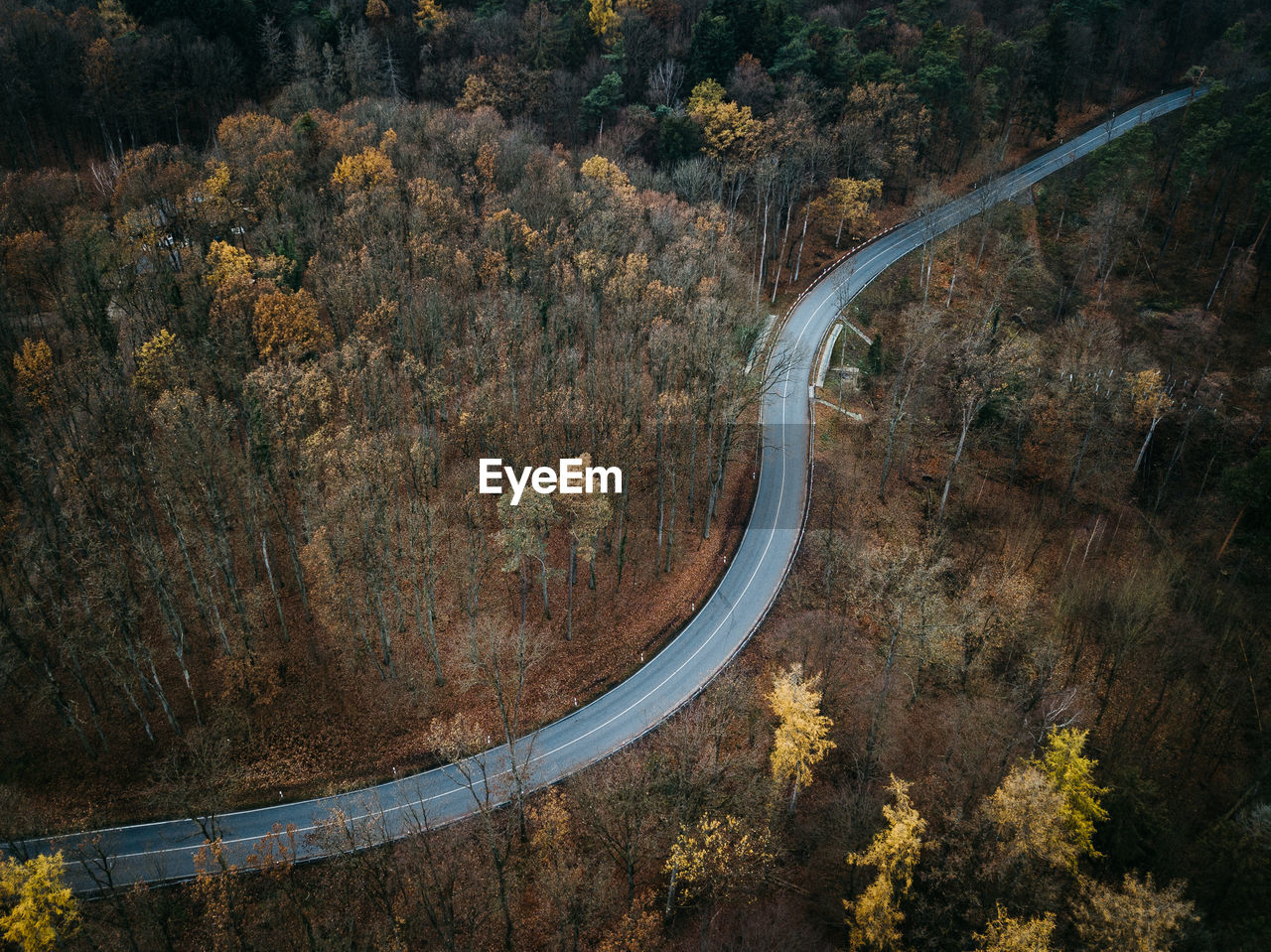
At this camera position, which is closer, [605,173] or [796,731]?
[796,731]

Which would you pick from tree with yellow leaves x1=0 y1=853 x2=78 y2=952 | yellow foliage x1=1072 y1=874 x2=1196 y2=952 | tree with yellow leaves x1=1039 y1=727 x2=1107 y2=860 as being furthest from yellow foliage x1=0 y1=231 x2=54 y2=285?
yellow foliage x1=1072 y1=874 x2=1196 y2=952

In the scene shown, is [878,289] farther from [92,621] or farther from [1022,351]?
[92,621]

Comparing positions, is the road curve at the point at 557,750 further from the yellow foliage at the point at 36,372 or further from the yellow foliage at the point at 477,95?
the yellow foliage at the point at 477,95

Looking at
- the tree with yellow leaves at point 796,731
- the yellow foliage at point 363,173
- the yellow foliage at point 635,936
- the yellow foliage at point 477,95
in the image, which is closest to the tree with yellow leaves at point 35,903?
the yellow foliage at point 635,936

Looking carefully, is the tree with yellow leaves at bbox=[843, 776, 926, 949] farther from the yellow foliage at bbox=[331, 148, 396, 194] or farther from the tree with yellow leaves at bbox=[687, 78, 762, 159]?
→ the tree with yellow leaves at bbox=[687, 78, 762, 159]

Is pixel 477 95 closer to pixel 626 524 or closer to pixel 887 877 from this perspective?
pixel 626 524

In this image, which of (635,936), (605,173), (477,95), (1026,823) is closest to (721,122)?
(605,173)
